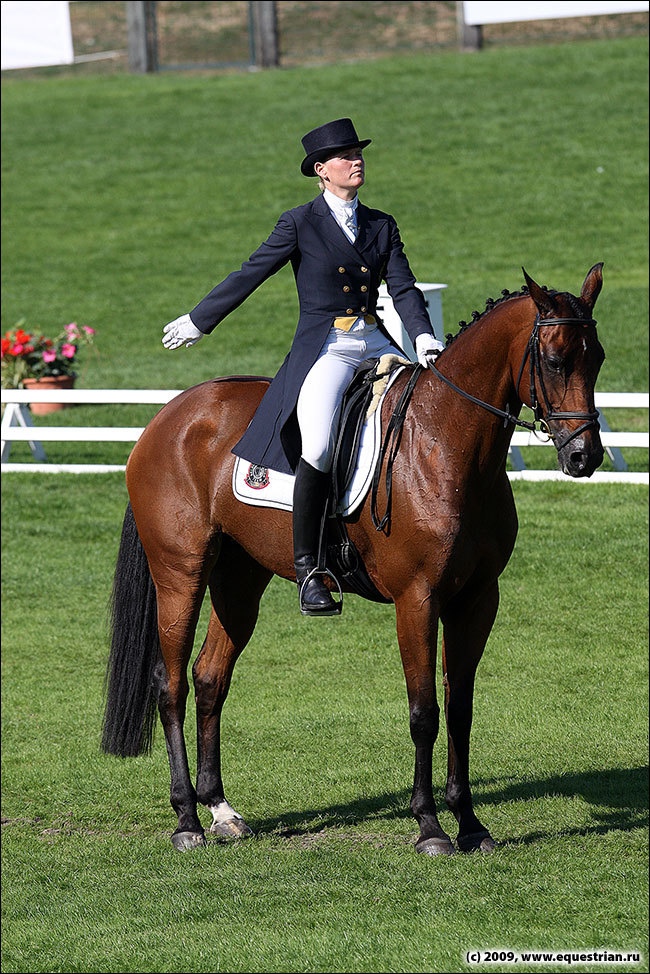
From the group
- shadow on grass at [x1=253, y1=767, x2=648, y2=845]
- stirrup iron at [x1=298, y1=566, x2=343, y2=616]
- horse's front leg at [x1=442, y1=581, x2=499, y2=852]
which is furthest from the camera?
shadow on grass at [x1=253, y1=767, x2=648, y2=845]

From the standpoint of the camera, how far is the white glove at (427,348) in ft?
17.2

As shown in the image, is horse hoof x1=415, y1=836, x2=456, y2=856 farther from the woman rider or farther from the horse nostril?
the horse nostril

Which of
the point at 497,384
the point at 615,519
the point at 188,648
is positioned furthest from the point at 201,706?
the point at 615,519

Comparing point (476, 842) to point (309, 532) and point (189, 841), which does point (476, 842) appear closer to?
point (189, 841)

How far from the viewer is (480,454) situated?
5301 mm

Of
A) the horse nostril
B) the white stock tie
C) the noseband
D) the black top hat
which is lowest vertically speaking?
the horse nostril

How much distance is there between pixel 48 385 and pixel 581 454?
11.8 m

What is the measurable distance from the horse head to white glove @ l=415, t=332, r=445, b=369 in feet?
1.39

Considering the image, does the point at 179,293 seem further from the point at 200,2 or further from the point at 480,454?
the point at 480,454

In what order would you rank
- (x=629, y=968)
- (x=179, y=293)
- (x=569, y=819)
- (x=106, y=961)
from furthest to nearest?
(x=179, y=293)
(x=569, y=819)
(x=106, y=961)
(x=629, y=968)

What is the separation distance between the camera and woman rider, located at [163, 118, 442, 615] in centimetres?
543

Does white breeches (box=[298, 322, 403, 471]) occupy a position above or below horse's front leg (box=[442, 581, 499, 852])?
above

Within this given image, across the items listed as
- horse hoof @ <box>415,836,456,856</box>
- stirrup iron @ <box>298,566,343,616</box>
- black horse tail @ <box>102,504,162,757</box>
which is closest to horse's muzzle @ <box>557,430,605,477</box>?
stirrup iron @ <box>298,566,343,616</box>

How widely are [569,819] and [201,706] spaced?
70.5 inches
